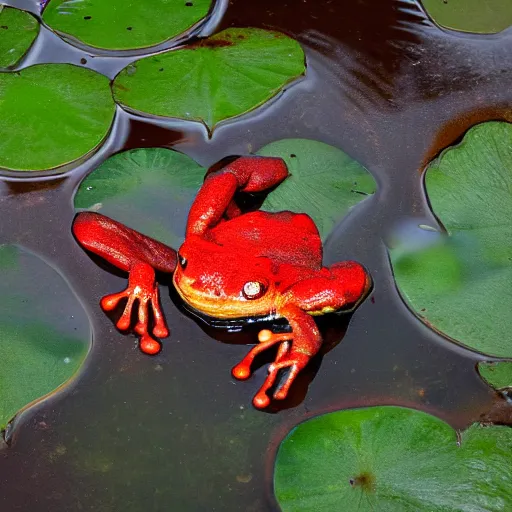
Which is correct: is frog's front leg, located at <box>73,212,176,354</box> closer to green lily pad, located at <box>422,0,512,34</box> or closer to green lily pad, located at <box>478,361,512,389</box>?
green lily pad, located at <box>478,361,512,389</box>

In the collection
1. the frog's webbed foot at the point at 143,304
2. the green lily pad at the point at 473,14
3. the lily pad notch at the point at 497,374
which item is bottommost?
the frog's webbed foot at the point at 143,304

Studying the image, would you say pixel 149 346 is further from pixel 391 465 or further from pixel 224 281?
pixel 391 465

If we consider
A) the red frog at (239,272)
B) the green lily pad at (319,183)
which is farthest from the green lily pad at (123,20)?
the red frog at (239,272)

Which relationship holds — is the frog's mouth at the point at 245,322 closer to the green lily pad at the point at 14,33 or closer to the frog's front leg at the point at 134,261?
the frog's front leg at the point at 134,261

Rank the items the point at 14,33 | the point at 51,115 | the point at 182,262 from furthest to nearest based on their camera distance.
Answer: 1. the point at 14,33
2. the point at 51,115
3. the point at 182,262

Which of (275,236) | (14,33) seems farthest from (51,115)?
(275,236)

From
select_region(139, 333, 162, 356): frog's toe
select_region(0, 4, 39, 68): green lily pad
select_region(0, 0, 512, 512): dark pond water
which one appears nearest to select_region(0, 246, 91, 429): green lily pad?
select_region(0, 0, 512, 512): dark pond water

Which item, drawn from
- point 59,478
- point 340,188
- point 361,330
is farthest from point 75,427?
point 340,188

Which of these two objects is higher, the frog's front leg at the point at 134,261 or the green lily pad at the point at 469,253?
the green lily pad at the point at 469,253
